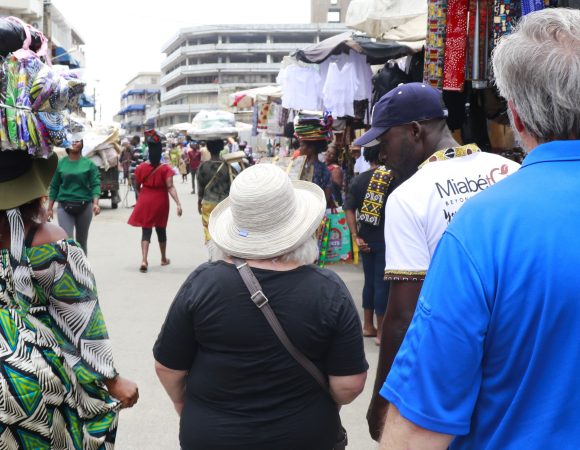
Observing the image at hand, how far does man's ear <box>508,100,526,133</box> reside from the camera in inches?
56.8

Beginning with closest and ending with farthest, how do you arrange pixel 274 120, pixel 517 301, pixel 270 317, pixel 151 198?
1. pixel 517 301
2. pixel 270 317
3. pixel 151 198
4. pixel 274 120

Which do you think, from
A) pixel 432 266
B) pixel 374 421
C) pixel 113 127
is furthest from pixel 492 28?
pixel 113 127

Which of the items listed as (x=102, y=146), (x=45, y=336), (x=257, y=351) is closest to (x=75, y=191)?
(x=45, y=336)

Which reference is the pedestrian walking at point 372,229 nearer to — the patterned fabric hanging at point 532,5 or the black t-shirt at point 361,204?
the black t-shirt at point 361,204

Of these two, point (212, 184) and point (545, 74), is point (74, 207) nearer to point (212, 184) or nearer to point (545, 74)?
point (212, 184)

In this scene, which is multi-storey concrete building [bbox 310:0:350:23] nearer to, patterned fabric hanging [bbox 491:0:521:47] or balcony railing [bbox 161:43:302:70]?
balcony railing [bbox 161:43:302:70]

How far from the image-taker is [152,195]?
9844 millimetres

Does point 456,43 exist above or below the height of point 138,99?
above

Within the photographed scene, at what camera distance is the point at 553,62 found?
4.42ft

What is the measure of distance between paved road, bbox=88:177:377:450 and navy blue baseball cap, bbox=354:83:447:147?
2.14 metres

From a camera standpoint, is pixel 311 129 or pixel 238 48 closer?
→ pixel 311 129

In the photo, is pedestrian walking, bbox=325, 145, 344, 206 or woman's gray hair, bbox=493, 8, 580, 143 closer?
woman's gray hair, bbox=493, 8, 580, 143

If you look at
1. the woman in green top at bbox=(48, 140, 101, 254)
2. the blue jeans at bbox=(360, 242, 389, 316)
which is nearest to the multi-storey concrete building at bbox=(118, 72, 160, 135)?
the woman in green top at bbox=(48, 140, 101, 254)

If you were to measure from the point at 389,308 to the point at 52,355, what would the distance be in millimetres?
1223
